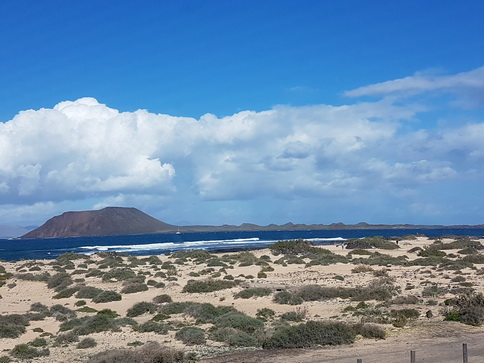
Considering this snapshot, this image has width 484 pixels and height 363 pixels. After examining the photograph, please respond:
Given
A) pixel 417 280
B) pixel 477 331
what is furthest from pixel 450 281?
pixel 477 331

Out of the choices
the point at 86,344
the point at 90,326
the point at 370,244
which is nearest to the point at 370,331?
the point at 86,344

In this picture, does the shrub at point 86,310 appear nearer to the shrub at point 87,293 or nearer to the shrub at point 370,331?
the shrub at point 87,293

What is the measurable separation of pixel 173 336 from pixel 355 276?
2212cm

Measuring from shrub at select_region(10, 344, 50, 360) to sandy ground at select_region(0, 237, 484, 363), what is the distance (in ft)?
1.27

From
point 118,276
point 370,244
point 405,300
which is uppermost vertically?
point 370,244

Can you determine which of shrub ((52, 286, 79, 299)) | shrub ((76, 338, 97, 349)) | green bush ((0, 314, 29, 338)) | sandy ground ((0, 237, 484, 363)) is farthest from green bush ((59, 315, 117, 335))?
shrub ((52, 286, 79, 299))

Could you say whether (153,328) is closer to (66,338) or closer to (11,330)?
(66,338)

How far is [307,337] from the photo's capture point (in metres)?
18.9

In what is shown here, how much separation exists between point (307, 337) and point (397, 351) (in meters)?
3.17

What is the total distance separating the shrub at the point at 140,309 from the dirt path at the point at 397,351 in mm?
11106

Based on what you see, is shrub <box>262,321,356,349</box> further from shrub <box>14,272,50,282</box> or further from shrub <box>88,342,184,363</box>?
shrub <box>14,272,50,282</box>

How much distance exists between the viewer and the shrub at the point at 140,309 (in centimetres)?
2761

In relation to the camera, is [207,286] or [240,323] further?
[207,286]

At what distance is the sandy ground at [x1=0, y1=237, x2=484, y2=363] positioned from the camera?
17.3m
